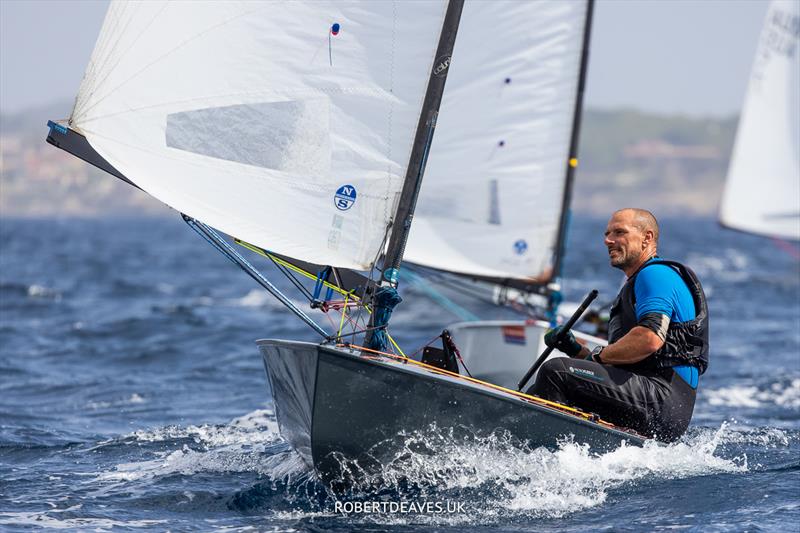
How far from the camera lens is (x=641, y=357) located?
19.3ft

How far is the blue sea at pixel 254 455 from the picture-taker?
576cm

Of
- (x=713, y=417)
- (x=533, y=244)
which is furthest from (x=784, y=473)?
(x=533, y=244)

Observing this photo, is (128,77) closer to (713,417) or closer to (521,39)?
(521,39)

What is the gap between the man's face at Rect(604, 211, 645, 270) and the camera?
19.9 ft

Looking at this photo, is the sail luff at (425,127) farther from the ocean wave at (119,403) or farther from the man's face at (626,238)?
the ocean wave at (119,403)

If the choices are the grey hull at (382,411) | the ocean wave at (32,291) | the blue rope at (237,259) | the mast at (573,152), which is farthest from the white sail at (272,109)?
the ocean wave at (32,291)

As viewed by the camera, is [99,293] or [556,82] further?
[99,293]

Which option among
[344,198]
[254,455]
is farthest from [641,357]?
[254,455]

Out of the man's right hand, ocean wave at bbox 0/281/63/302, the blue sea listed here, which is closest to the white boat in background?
the blue sea

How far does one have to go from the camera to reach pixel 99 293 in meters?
21.5

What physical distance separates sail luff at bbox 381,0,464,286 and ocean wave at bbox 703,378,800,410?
5.13 m

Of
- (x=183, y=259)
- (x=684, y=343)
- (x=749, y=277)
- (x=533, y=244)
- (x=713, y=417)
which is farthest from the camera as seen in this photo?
(x=183, y=259)

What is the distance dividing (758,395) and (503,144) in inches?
137

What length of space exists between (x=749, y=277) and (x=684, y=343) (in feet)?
81.9
